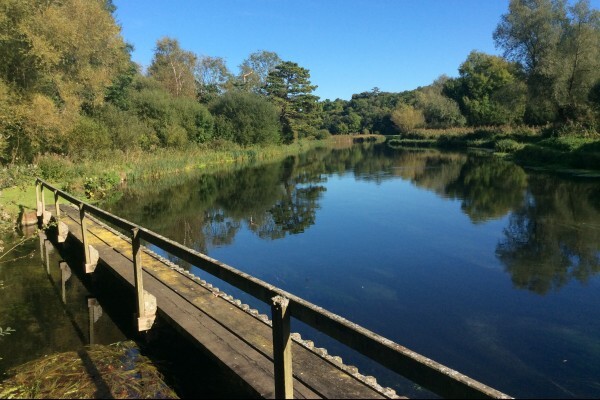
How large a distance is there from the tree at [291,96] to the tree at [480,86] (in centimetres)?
2122

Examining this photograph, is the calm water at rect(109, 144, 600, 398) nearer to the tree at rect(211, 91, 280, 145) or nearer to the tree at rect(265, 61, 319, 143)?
the tree at rect(211, 91, 280, 145)

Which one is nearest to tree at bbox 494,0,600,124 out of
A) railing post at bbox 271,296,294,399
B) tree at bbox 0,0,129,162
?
tree at bbox 0,0,129,162

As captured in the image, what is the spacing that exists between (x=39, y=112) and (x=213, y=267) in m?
17.9

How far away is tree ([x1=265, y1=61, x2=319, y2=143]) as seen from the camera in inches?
2352

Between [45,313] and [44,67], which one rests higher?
[44,67]

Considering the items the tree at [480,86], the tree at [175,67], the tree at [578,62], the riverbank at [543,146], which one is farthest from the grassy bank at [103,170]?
the tree at [480,86]

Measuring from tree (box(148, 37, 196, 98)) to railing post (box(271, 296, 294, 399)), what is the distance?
49536 millimetres

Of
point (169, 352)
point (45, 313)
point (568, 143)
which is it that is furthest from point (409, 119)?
point (169, 352)

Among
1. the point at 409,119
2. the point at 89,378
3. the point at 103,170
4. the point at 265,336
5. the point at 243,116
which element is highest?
the point at 409,119

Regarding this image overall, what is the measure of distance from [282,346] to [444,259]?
7.25 m

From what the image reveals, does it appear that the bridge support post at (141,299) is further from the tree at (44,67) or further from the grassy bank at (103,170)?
the tree at (44,67)

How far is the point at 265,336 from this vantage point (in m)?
4.00

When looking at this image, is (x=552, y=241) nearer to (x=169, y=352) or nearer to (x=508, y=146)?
(x=169, y=352)

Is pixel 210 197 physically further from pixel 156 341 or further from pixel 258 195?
pixel 156 341
